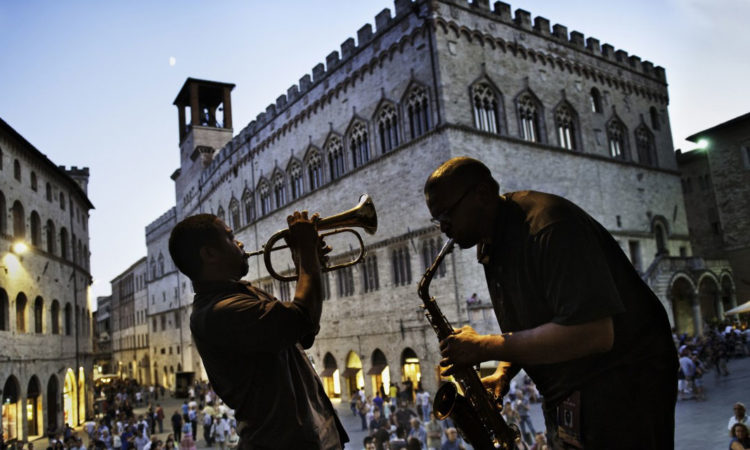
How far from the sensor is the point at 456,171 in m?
2.41

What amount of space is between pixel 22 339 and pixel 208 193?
23498mm

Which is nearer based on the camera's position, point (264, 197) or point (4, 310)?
point (4, 310)

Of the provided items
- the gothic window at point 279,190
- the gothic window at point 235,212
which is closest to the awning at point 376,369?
the gothic window at point 279,190

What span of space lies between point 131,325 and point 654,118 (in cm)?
6319

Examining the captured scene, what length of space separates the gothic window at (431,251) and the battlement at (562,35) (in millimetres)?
10499

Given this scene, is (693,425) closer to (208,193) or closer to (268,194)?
(268,194)

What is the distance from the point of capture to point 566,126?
2902 cm

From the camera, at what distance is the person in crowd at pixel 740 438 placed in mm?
8297

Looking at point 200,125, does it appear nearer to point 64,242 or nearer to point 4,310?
point 64,242

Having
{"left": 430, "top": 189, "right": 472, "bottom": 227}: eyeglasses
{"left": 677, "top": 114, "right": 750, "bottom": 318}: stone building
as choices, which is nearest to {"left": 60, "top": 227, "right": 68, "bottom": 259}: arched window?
{"left": 430, "top": 189, "right": 472, "bottom": 227}: eyeglasses

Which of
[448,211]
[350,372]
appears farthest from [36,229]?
[448,211]

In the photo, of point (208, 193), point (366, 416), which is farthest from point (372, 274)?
point (208, 193)

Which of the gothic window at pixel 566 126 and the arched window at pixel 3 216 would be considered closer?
the arched window at pixel 3 216

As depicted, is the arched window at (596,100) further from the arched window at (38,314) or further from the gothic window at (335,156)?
the arched window at (38,314)
